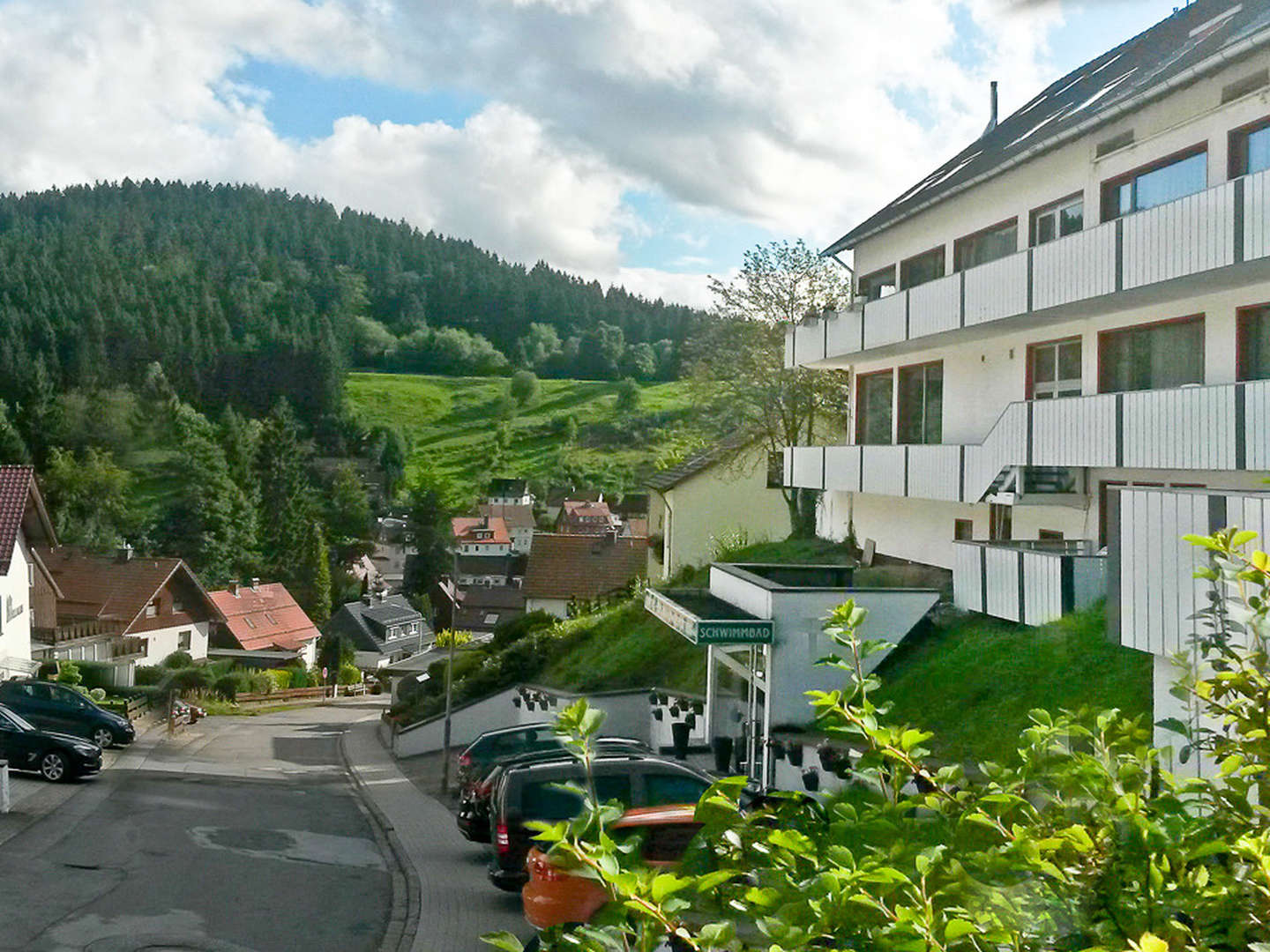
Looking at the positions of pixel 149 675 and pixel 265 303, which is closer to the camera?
pixel 149 675

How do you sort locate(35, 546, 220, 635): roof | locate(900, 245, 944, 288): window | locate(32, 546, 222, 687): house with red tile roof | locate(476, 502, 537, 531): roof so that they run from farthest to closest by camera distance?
locate(476, 502, 537, 531): roof, locate(35, 546, 220, 635): roof, locate(32, 546, 222, 687): house with red tile roof, locate(900, 245, 944, 288): window

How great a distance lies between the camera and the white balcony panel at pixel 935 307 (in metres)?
19.4

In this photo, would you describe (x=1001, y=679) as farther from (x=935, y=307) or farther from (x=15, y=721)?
(x=15, y=721)

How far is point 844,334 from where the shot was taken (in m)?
24.1

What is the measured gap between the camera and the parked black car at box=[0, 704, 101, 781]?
2272cm

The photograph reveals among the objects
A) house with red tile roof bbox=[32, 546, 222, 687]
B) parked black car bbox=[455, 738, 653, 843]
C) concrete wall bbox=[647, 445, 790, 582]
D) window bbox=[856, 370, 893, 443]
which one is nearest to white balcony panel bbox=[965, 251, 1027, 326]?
window bbox=[856, 370, 893, 443]

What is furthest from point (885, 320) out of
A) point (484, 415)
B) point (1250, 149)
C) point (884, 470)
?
point (484, 415)

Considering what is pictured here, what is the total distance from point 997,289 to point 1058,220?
160 centimetres

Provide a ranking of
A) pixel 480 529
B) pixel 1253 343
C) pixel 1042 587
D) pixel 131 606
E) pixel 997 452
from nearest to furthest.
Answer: pixel 1253 343 → pixel 1042 587 → pixel 997 452 → pixel 131 606 → pixel 480 529

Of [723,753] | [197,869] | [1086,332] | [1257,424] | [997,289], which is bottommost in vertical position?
[197,869]

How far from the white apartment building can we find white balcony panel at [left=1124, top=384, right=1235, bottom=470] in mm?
24

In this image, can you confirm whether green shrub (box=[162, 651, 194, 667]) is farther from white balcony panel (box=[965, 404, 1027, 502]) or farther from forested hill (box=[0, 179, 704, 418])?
forested hill (box=[0, 179, 704, 418])

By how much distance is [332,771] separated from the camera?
30.1 m

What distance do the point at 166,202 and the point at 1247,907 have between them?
594 ft
